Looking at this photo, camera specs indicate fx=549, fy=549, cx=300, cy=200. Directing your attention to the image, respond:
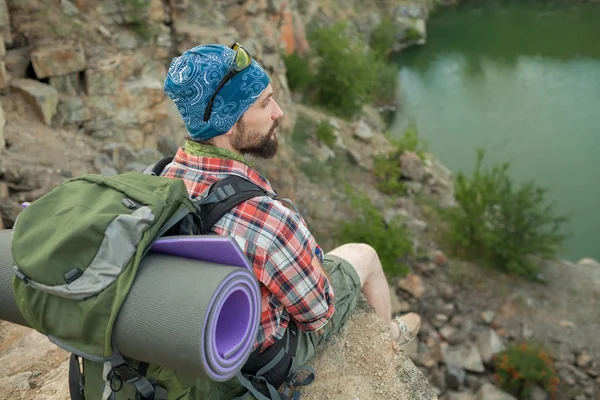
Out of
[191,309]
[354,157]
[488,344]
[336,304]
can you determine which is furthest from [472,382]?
[191,309]

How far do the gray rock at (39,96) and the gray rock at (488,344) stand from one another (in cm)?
550

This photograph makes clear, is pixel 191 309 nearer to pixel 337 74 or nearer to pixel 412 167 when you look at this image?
pixel 412 167

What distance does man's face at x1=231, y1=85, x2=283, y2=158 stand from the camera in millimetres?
1889

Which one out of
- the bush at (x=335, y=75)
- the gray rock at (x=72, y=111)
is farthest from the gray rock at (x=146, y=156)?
the bush at (x=335, y=75)

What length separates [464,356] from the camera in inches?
264

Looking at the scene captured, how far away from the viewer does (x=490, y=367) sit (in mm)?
6672

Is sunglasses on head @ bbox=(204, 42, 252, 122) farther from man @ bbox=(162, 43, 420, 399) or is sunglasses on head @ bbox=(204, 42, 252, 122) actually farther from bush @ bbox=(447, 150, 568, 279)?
bush @ bbox=(447, 150, 568, 279)

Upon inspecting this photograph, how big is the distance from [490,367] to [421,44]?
13.8 meters

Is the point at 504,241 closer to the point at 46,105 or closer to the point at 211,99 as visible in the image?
the point at 46,105

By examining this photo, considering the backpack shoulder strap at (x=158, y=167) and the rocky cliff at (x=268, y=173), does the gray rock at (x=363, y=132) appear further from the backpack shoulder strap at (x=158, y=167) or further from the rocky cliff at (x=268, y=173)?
the backpack shoulder strap at (x=158, y=167)

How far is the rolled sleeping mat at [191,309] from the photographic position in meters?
1.31

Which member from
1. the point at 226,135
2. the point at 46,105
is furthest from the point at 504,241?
the point at 226,135

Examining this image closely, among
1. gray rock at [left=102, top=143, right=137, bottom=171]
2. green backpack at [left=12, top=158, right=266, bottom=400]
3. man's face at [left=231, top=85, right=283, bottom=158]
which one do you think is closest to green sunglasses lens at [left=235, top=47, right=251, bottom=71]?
man's face at [left=231, top=85, right=283, bottom=158]

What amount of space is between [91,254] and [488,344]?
6.35m
